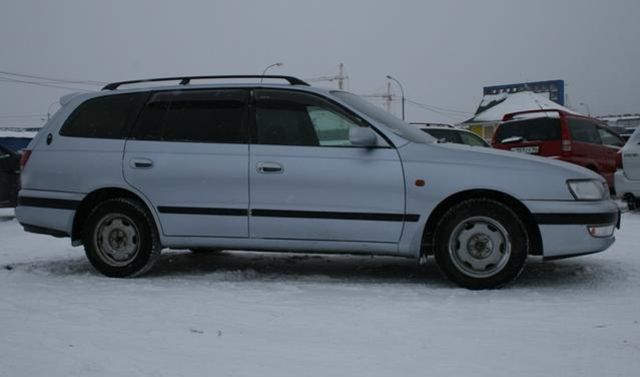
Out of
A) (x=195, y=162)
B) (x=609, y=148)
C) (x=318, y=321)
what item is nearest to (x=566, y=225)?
(x=318, y=321)

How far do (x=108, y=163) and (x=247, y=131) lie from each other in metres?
1.22

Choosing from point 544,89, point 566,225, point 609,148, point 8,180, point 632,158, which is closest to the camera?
point 566,225

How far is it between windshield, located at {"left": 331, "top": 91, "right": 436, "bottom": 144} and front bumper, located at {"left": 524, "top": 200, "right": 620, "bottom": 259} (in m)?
1.07

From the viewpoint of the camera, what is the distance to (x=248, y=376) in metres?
3.33

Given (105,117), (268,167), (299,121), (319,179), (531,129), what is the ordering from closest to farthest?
(319,179) < (268,167) < (299,121) < (105,117) < (531,129)

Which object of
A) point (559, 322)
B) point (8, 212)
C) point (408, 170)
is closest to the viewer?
point (559, 322)

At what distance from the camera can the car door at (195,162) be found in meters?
5.63

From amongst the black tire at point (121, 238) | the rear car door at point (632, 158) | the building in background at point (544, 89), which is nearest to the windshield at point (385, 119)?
the black tire at point (121, 238)

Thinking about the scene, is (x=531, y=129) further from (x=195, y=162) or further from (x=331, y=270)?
(x=195, y=162)

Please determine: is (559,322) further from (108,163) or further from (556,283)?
(108,163)

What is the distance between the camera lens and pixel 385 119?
5.89 metres

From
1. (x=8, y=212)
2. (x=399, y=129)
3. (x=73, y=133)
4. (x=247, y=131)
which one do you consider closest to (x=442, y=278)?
(x=399, y=129)

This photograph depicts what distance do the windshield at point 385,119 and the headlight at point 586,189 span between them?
117cm

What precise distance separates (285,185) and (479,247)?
155 centimetres
